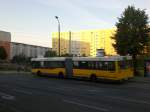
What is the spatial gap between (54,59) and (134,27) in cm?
1077

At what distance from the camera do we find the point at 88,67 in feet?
104

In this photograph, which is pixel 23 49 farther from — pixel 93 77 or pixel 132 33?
pixel 93 77

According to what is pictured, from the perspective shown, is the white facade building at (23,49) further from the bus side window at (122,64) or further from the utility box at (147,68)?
the bus side window at (122,64)

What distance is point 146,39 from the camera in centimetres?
3797

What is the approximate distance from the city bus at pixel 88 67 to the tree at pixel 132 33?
7064 millimetres

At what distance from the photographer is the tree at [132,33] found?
3759 centimetres

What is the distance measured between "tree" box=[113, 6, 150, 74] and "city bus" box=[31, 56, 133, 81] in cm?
706

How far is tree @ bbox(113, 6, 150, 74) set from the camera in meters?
37.6

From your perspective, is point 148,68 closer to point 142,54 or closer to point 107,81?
point 142,54

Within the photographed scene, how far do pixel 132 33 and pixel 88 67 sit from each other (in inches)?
360

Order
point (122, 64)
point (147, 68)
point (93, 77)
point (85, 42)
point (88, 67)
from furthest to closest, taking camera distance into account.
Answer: point (85, 42) < point (147, 68) < point (88, 67) < point (93, 77) < point (122, 64)

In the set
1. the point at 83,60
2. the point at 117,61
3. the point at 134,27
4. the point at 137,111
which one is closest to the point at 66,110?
the point at 137,111

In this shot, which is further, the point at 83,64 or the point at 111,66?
the point at 83,64

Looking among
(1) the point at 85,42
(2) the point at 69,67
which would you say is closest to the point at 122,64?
(2) the point at 69,67
